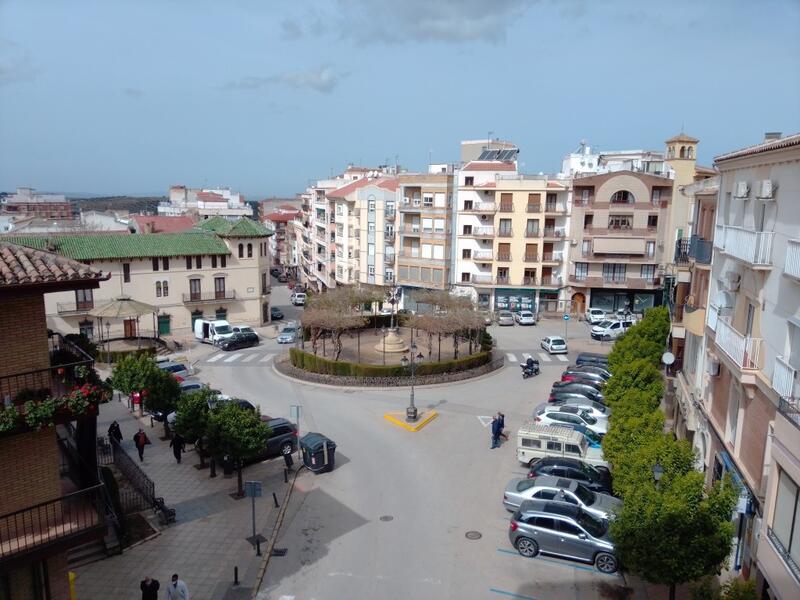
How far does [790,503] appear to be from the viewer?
11.3 metres

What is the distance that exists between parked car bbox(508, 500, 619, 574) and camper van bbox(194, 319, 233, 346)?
31.5 meters

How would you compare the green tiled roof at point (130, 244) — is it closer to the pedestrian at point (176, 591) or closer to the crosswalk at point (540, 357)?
the crosswalk at point (540, 357)

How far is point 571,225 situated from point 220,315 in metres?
31.1

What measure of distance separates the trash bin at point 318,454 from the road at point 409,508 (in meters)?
0.33

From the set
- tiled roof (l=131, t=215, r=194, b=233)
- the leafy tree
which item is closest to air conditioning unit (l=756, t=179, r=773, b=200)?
the leafy tree

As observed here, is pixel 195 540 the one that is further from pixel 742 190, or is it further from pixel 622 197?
pixel 622 197

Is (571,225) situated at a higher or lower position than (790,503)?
higher

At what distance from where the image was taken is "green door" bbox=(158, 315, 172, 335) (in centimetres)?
4750

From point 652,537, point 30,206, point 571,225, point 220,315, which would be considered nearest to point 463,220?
point 571,225

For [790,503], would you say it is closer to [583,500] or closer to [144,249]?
[583,500]

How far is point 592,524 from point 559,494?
1.57 metres

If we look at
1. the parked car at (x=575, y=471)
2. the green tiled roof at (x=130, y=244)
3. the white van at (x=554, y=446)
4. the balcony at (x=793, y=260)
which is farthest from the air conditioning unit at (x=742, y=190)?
the green tiled roof at (x=130, y=244)

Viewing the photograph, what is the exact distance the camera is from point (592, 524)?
16641mm

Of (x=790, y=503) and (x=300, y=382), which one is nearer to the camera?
(x=790, y=503)
